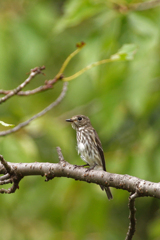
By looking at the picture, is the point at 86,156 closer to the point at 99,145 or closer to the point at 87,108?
the point at 99,145

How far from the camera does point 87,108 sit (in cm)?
734

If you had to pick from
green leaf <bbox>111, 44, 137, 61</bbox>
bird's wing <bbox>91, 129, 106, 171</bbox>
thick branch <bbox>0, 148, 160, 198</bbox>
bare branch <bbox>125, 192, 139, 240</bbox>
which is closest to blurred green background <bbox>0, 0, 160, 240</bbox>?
bird's wing <bbox>91, 129, 106, 171</bbox>

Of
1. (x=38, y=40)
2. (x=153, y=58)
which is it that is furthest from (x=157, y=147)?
(x=38, y=40)

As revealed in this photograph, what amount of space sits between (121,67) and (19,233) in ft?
13.2

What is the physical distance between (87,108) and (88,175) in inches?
167

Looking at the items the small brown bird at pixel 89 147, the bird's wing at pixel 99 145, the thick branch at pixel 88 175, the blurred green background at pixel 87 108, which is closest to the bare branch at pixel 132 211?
the thick branch at pixel 88 175

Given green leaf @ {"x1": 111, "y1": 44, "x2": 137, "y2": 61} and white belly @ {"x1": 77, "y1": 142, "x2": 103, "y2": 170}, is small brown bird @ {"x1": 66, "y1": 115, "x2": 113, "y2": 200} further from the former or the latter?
green leaf @ {"x1": 111, "y1": 44, "x2": 137, "y2": 61}

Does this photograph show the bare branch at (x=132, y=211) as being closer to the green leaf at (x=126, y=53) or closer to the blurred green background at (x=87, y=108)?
the green leaf at (x=126, y=53)

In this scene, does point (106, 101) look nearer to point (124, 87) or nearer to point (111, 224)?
point (124, 87)

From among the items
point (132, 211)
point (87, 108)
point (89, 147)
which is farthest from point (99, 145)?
point (132, 211)

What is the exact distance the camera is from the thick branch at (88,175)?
2766 mm

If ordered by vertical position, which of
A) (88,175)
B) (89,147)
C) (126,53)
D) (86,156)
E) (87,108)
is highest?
(87,108)

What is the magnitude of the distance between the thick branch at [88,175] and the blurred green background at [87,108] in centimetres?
107

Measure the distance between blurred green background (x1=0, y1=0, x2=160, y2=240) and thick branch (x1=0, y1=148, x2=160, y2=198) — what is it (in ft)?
3.51
